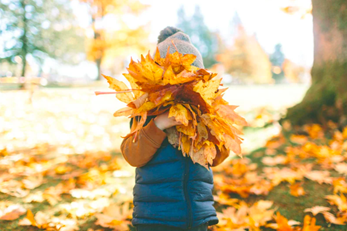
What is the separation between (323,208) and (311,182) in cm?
54

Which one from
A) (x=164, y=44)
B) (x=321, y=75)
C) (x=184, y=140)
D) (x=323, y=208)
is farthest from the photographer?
(x=321, y=75)

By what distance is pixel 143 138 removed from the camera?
4.79 ft

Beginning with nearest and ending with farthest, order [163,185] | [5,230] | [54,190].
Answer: [163,185] < [5,230] < [54,190]

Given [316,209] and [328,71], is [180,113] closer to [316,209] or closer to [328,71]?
[316,209]

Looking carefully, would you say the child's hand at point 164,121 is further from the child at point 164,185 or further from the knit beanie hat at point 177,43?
the knit beanie hat at point 177,43

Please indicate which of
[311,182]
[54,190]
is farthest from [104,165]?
[311,182]

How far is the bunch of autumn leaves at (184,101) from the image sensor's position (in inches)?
49.8

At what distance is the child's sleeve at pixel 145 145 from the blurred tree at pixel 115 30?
17.6 meters

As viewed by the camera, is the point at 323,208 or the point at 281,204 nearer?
the point at 323,208

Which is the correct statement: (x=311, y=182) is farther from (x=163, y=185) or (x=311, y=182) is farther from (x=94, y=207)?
(x=94, y=207)

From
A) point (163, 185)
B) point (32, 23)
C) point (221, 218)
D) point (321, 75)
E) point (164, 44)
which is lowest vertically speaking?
point (221, 218)

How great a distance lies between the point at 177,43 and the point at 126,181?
1.69m

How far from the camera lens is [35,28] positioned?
2005 cm

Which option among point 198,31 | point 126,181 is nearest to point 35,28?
point 126,181
